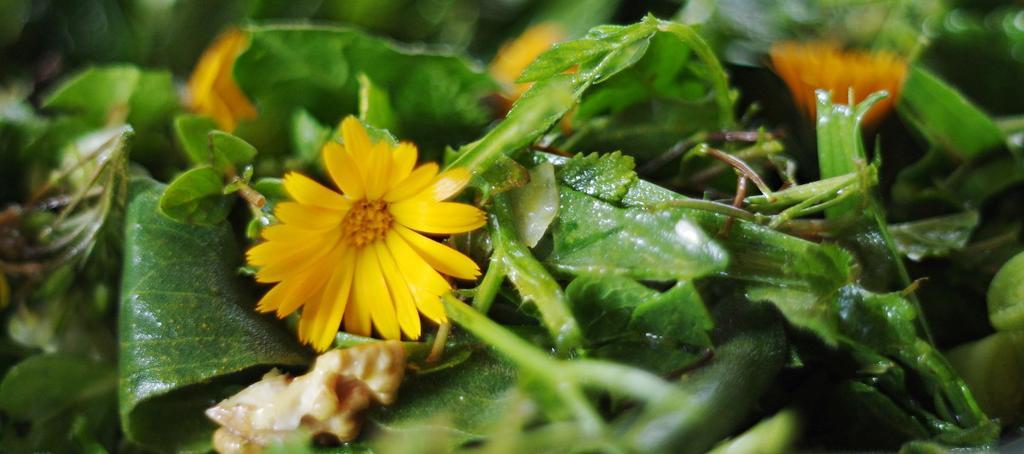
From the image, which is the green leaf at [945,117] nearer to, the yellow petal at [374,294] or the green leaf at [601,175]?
the green leaf at [601,175]

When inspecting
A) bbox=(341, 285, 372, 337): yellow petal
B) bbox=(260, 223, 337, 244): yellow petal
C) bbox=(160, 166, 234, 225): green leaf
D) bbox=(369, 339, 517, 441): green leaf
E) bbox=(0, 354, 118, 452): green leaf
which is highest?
bbox=(260, 223, 337, 244): yellow petal

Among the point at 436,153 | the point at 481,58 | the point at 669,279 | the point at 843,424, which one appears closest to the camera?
the point at 669,279

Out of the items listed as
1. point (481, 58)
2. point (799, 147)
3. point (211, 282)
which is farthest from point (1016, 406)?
point (481, 58)

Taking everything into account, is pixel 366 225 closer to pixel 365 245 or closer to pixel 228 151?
pixel 365 245

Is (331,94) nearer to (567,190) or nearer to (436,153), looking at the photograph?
(436,153)

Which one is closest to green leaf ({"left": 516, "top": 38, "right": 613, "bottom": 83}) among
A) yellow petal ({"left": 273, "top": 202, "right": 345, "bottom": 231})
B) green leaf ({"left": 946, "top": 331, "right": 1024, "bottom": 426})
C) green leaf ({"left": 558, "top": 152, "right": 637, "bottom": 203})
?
green leaf ({"left": 558, "top": 152, "right": 637, "bottom": 203})

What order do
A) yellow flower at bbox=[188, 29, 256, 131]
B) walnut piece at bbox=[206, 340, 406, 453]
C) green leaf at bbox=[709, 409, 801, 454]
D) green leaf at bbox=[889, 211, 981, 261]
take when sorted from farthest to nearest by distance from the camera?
yellow flower at bbox=[188, 29, 256, 131] → green leaf at bbox=[889, 211, 981, 261] → walnut piece at bbox=[206, 340, 406, 453] → green leaf at bbox=[709, 409, 801, 454]

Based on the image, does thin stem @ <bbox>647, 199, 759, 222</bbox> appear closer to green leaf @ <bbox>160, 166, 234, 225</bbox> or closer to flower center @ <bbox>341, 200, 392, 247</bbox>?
flower center @ <bbox>341, 200, 392, 247</bbox>
